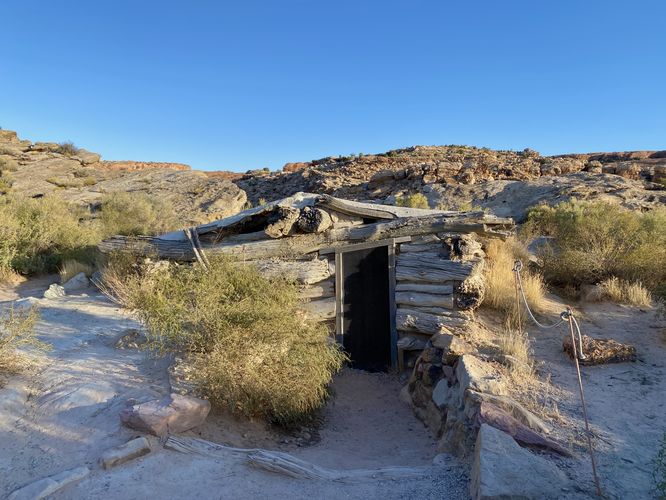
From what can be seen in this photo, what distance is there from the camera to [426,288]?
21.4 ft

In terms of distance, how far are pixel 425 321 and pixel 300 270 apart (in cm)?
207

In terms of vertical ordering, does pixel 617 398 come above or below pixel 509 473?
below

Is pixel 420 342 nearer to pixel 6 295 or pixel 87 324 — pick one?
pixel 87 324

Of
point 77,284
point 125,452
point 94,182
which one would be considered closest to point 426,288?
point 125,452

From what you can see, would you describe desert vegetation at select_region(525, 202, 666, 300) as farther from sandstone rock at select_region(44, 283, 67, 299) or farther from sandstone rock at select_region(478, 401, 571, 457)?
sandstone rock at select_region(44, 283, 67, 299)

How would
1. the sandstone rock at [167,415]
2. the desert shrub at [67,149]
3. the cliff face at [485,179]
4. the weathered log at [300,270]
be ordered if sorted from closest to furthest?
the sandstone rock at [167,415], the weathered log at [300,270], the cliff face at [485,179], the desert shrub at [67,149]

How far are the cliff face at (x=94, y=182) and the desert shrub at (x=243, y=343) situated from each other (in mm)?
9694

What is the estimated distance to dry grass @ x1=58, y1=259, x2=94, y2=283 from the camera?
9.19m

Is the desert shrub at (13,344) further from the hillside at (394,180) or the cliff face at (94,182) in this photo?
the hillside at (394,180)

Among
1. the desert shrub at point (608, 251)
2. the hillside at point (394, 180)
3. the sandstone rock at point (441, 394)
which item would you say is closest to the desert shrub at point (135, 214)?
the hillside at point (394, 180)

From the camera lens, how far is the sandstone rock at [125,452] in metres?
3.37

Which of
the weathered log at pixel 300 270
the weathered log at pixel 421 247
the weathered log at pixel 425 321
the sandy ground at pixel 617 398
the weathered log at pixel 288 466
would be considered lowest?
the weathered log at pixel 288 466

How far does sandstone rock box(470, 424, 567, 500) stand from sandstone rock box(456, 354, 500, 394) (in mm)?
1023

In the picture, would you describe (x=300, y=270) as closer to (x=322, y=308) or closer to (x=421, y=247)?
(x=322, y=308)
